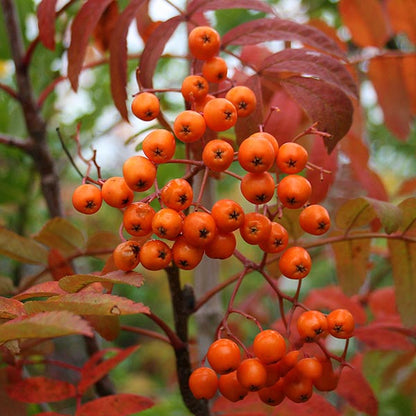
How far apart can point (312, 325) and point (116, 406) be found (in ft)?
0.91

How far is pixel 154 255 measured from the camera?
1.76 feet

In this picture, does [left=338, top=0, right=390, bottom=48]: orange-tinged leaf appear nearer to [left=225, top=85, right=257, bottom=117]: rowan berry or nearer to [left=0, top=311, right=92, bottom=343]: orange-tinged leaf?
[left=225, top=85, right=257, bottom=117]: rowan berry

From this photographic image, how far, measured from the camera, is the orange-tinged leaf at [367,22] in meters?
1.08

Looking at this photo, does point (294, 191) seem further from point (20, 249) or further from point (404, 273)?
point (20, 249)

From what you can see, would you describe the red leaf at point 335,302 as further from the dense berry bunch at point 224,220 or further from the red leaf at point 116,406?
the red leaf at point 116,406

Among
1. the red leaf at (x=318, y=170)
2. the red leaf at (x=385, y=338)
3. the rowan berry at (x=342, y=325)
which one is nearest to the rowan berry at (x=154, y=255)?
the rowan berry at (x=342, y=325)

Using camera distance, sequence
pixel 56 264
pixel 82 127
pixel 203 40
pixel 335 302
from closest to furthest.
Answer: pixel 203 40 → pixel 56 264 → pixel 335 302 → pixel 82 127

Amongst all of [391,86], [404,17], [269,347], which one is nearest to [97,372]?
[269,347]

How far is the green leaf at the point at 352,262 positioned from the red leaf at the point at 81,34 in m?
0.46

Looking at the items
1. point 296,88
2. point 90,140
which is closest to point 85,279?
point 296,88

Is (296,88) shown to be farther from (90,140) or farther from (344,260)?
(90,140)

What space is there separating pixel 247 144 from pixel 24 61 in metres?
0.56

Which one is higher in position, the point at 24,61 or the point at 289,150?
the point at 24,61

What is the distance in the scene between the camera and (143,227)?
554 mm
